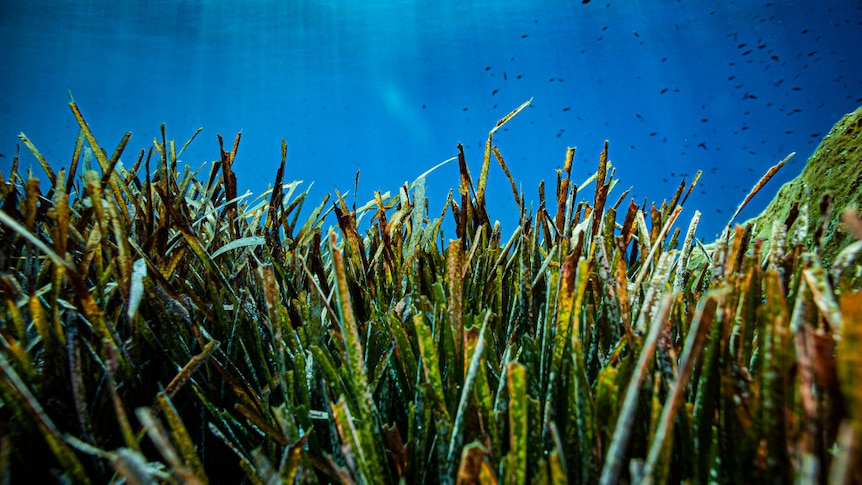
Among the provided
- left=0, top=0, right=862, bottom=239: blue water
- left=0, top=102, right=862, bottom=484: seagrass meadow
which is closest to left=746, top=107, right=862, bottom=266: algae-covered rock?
left=0, top=102, right=862, bottom=484: seagrass meadow

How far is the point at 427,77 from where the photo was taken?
41312 millimetres

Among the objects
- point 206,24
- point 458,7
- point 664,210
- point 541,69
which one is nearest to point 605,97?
point 541,69

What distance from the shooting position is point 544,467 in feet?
1.14

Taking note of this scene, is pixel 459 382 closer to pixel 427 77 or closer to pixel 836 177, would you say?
pixel 836 177

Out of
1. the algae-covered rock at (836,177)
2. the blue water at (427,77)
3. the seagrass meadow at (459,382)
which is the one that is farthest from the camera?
the blue water at (427,77)

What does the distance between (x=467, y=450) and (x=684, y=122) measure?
7587 centimetres

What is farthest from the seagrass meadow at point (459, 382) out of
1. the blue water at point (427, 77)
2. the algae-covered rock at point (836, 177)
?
the blue water at point (427, 77)

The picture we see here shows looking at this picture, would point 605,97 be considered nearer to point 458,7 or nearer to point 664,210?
point 458,7

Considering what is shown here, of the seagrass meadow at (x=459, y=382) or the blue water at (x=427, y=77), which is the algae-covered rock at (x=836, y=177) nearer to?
the seagrass meadow at (x=459, y=382)

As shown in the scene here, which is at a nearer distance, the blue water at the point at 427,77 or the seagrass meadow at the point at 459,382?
the seagrass meadow at the point at 459,382

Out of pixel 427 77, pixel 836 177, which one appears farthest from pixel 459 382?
pixel 427 77

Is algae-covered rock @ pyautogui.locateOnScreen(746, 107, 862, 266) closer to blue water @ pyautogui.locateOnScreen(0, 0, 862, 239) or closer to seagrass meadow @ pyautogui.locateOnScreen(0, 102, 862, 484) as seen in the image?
seagrass meadow @ pyautogui.locateOnScreen(0, 102, 862, 484)

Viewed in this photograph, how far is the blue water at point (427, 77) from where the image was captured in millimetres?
25156

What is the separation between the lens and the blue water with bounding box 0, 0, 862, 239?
2516 centimetres
